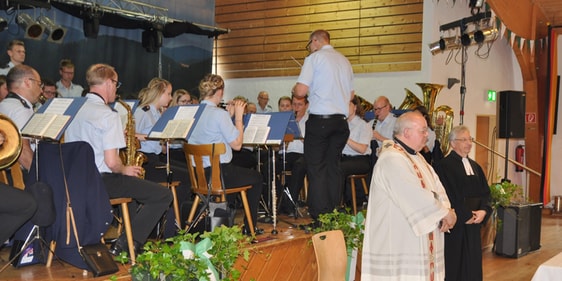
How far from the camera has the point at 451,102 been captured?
1063cm

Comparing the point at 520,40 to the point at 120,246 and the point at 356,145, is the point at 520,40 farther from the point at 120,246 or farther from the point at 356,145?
the point at 120,246

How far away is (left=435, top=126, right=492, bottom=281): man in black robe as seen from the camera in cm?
542

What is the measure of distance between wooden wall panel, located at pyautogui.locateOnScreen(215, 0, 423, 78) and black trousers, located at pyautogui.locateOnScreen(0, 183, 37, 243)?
6347 millimetres

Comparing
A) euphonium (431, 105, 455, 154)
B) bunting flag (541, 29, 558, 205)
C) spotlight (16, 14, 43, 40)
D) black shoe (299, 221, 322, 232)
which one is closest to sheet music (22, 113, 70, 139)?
black shoe (299, 221, 322, 232)

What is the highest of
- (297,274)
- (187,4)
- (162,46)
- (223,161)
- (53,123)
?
(187,4)

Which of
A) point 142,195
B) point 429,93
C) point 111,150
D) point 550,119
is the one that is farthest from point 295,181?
point 550,119

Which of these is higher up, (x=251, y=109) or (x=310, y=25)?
(x=310, y=25)

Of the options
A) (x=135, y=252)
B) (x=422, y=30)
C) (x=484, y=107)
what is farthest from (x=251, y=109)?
(x=484, y=107)

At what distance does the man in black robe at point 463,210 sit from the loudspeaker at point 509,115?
4.45 m

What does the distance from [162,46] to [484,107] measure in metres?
5.83

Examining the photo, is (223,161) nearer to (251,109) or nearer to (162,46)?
(251,109)

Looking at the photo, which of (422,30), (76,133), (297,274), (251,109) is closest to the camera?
(76,133)

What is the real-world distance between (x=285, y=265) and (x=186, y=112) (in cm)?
146

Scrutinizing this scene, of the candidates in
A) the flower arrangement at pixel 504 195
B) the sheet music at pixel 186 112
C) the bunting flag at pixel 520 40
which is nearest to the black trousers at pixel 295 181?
the sheet music at pixel 186 112
